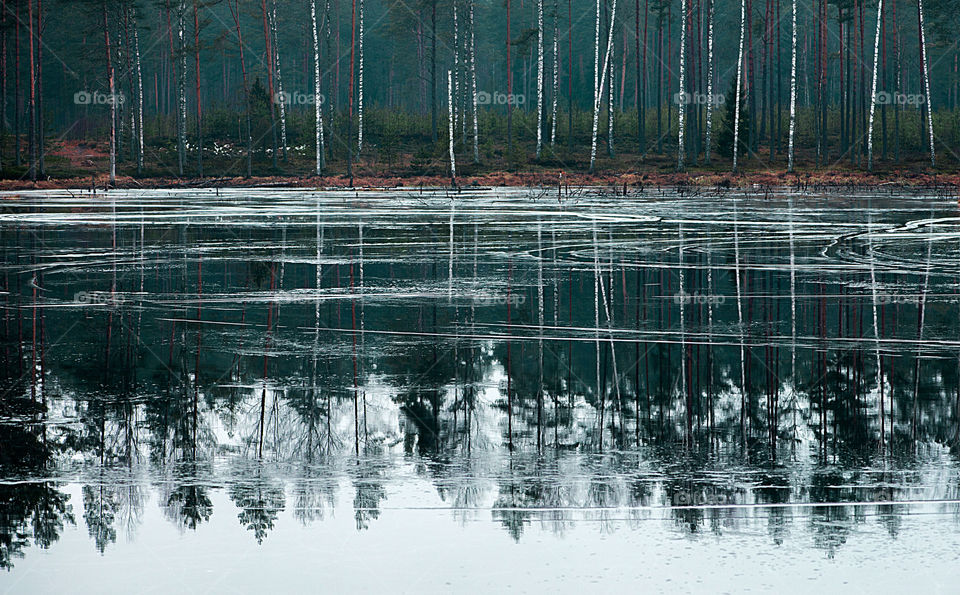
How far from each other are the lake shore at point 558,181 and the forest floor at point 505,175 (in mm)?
51

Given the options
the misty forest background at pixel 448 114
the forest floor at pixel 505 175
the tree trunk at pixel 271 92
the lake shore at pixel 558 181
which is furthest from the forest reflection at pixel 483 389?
the tree trunk at pixel 271 92

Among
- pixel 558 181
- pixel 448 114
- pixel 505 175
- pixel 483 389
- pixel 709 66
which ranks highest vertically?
pixel 709 66

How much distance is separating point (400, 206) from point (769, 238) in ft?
59.5

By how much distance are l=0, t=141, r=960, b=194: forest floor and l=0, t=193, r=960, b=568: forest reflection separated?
3562 cm

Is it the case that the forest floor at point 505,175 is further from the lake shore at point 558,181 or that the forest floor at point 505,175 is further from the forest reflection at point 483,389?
the forest reflection at point 483,389

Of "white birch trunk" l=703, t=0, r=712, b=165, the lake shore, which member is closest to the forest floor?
the lake shore

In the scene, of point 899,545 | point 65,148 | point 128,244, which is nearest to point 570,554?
point 899,545

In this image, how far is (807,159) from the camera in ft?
230

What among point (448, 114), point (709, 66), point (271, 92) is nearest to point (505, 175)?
point (709, 66)

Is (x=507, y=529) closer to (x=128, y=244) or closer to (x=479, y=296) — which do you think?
(x=479, y=296)

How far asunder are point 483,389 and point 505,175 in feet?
179

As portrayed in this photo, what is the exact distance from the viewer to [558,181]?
59.1 m

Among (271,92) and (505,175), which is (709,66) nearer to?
(505,175)

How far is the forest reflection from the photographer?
6426 mm
